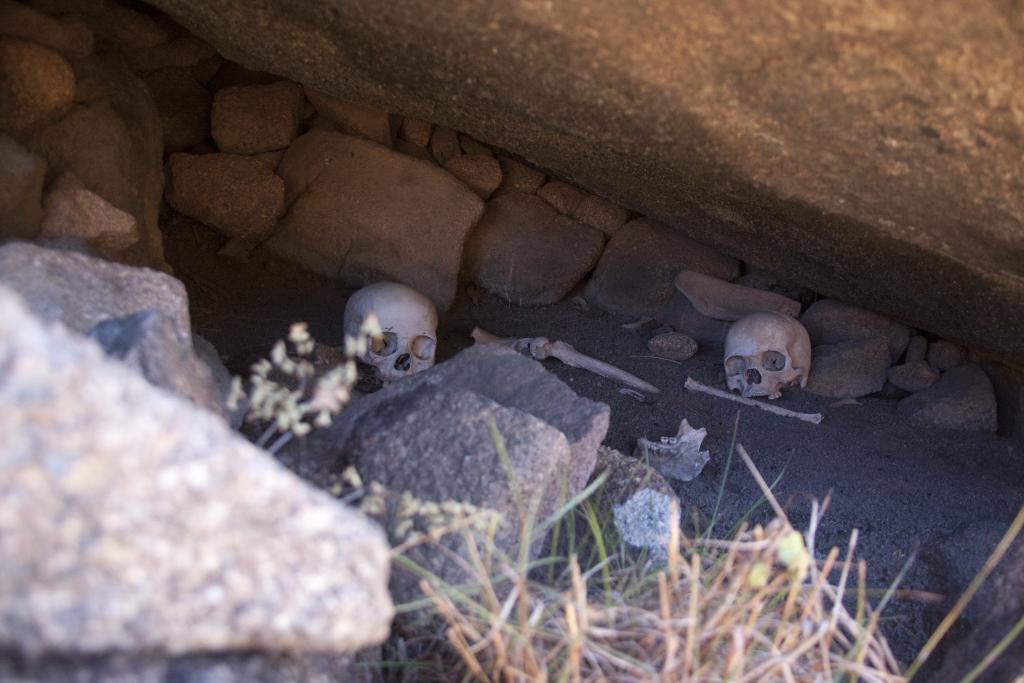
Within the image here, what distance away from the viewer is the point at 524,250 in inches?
178

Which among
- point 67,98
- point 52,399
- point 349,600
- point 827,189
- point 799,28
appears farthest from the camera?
point 67,98

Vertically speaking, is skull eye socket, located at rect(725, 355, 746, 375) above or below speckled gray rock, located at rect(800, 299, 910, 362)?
below

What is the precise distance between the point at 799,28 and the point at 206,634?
1657 millimetres

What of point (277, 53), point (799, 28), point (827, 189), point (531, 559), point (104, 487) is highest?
point (799, 28)

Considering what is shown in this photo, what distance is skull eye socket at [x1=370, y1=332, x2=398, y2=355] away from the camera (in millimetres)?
3795

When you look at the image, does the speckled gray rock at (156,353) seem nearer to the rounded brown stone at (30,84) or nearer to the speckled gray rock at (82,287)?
the speckled gray rock at (82,287)

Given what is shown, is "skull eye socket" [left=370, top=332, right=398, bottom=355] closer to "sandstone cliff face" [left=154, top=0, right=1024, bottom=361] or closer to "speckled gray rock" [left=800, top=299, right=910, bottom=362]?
"sandstone cliff face" [left=154, top=0, right=1024, bottom=361]

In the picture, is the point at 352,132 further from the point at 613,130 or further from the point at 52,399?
the point at 52,399

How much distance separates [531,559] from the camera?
2.25m

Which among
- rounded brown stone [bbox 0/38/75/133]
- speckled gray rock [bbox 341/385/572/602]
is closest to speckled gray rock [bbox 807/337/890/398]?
speckled gray rock [bbox 341/385/572/602]

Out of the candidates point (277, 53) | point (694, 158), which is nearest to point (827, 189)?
point (694, 158)

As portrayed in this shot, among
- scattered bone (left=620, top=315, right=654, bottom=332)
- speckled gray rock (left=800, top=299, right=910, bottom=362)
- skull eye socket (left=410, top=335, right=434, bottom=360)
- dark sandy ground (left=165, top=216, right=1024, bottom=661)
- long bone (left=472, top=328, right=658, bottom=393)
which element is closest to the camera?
dark sandy ground (left=165, top=216, right=1024, bottom=661)

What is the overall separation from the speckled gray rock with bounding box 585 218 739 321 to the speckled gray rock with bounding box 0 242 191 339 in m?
2.44

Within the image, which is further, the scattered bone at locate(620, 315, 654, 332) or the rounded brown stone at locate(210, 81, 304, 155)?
the scattered bone at locate(620, 315, 654, 332)
